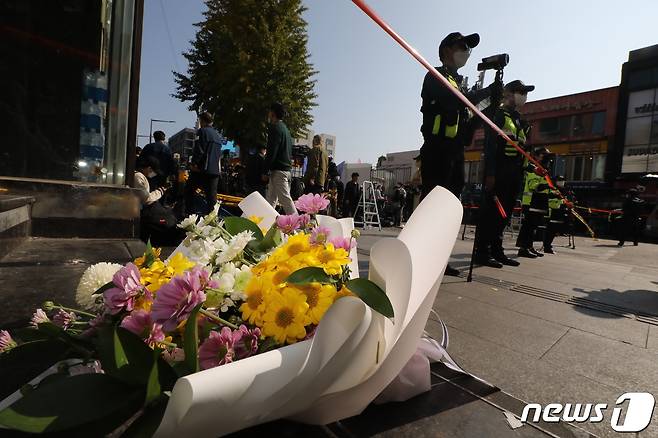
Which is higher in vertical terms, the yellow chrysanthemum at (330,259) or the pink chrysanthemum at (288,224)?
the pink chrysanthemum at (288,224)

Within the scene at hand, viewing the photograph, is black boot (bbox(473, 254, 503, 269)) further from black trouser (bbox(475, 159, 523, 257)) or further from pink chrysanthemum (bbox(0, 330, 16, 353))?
pink chrysanthemum (bbox(0, 330, 16, 353))

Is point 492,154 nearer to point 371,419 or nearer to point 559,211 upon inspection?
point 559,211

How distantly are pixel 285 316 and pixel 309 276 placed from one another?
8 centimetres

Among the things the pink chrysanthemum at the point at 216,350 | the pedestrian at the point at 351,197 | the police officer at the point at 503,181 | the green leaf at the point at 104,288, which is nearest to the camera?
the pink chrysanthemum at the point at 216,350

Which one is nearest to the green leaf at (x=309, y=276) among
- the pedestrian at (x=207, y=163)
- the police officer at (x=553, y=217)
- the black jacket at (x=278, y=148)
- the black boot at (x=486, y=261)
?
the black boot at (x=486, y=261)

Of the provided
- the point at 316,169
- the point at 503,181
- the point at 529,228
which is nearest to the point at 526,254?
the point at 529,228

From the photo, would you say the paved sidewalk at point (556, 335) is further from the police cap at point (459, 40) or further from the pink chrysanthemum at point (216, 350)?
the police cap at point (459, 40)

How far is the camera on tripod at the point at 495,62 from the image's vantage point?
3.75m

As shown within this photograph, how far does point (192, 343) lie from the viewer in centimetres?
59

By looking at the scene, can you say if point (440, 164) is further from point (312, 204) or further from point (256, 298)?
point (256, 298)

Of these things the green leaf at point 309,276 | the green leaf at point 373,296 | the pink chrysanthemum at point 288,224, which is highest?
the pink chrysanthemum at point 288,224

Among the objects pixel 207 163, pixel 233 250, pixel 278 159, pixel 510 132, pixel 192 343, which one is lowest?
pixel 192 343

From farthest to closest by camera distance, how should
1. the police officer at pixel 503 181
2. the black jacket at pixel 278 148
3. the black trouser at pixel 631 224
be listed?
the black trouser at pixel 631 224 → the black jacket at pixel 278 148 → the police officer at pixel 503 181

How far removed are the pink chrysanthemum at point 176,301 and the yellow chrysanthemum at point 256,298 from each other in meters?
0.12
